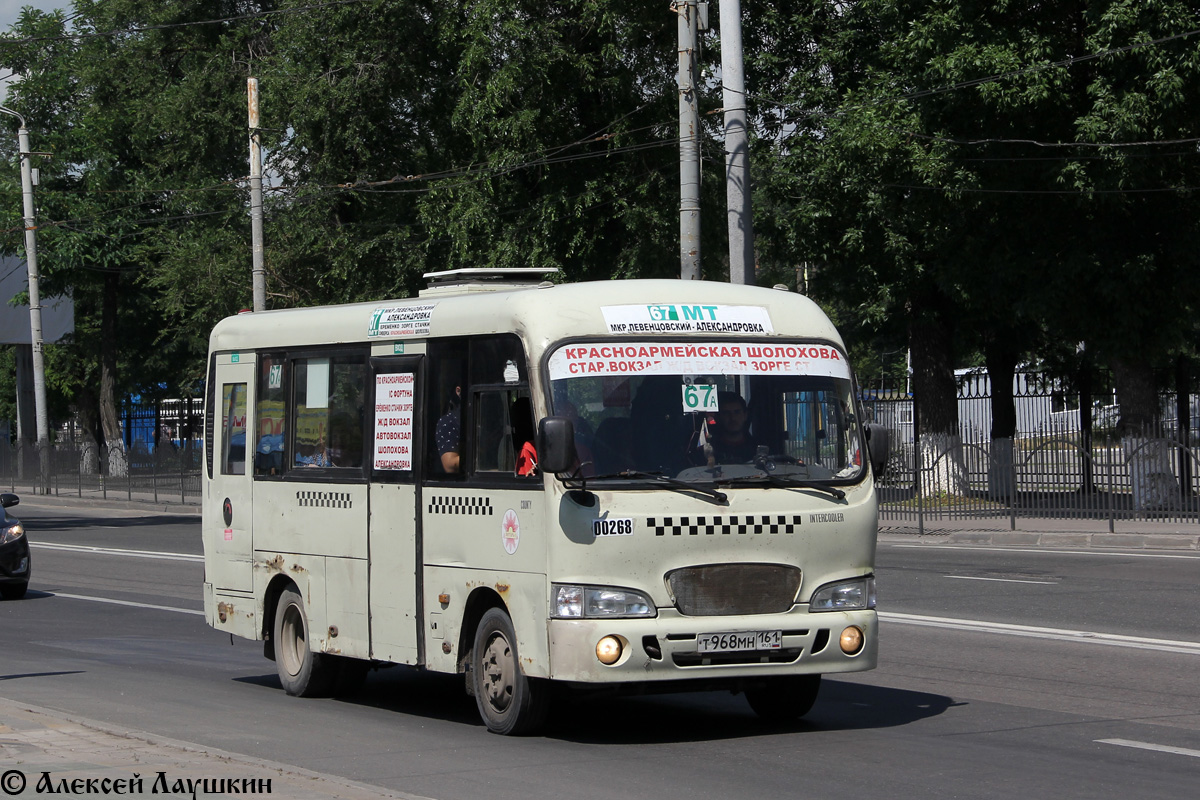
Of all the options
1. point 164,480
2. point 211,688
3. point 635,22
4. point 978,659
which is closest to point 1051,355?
point 635,22

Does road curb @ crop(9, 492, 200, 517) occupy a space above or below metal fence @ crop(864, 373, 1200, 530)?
below

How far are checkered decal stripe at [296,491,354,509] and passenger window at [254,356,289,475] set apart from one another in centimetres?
46

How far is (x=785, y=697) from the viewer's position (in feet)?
29.9

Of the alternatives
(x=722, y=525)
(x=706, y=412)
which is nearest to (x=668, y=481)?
(x=722, y=525)

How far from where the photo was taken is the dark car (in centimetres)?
1848

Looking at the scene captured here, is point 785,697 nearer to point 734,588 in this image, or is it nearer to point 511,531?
point 734,588

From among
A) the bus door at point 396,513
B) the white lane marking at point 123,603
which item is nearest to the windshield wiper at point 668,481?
the bus door at point 396,513

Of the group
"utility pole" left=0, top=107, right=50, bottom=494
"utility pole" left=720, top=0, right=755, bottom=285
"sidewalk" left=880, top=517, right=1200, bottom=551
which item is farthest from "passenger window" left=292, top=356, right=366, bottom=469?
"utility pole" left=0, top=107, right=50, bottom=494

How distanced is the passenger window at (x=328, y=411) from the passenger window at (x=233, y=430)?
2.68ft

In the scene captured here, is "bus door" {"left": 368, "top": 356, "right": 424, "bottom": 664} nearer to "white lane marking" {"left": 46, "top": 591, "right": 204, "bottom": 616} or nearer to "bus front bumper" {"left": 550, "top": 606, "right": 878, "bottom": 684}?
"bus front bumper" {"left": 550, "top": 606, "right": 878, "bottom": 684}

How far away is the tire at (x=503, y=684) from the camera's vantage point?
27.9ft

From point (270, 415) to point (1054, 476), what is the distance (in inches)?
658

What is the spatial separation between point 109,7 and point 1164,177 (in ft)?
125

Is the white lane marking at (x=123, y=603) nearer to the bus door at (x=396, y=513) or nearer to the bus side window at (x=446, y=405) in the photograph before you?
the bus door at (x=396, y=513)
